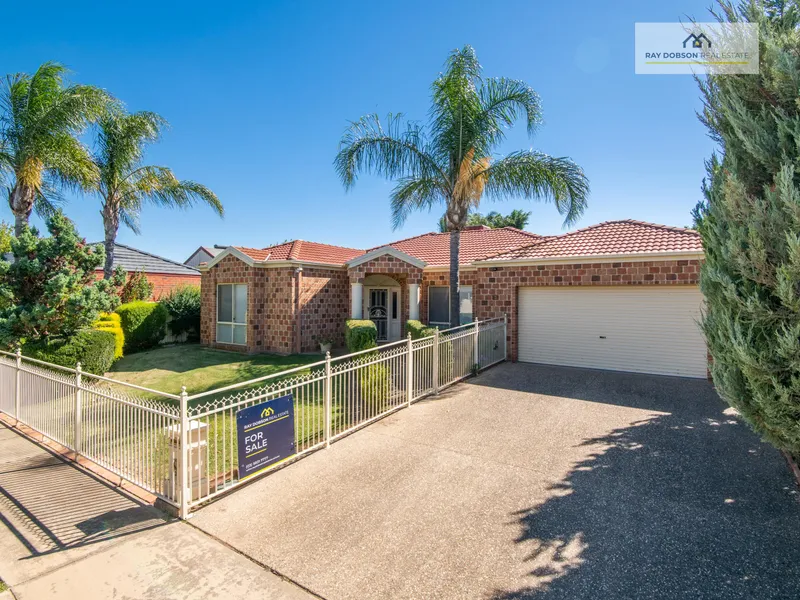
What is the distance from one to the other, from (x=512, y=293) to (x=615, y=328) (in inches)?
120

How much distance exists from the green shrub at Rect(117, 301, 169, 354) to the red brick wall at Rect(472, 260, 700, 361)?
1272 centimetres

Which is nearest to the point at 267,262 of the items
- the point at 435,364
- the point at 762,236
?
the point at 435,364

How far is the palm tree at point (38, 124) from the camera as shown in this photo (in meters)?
12.3

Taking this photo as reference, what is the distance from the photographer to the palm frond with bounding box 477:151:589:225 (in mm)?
11484

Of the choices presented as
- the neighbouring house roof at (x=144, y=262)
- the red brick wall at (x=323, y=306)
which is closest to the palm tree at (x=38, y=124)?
the red brick wall at (x=323, y=306)

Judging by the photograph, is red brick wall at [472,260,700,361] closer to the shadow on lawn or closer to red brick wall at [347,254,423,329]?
red brick wall at [347,254,423,329]

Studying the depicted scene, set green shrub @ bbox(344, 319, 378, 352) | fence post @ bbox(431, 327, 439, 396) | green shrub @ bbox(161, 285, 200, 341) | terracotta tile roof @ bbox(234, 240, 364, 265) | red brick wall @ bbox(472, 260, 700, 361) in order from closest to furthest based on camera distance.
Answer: fence post @ bbox(431, 327, 439, 396) → red brick wall @ bbox(472, 260, 700, 361) → green shrub @ bbox(344, 319, 378, 352) → terracotta tile roof @ bbox(234, 240, 364, 265) → green shrub @ bbox(161, 285, 200, 341)

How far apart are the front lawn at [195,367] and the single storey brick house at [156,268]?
951 centimetres

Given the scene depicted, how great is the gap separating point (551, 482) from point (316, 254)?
13.4m

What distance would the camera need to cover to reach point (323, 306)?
15.9 m

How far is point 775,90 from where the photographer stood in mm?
3803

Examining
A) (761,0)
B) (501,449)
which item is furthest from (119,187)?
(761,0)

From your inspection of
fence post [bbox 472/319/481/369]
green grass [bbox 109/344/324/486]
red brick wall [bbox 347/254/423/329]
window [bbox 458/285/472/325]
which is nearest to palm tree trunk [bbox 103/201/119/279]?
green grass [bbox 109/344/324/486]

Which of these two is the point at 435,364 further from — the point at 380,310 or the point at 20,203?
the point at 20,203
